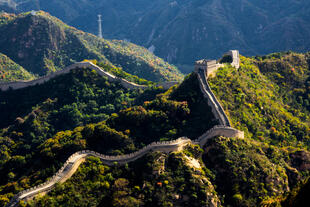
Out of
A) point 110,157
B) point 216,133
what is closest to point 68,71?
point 110,157

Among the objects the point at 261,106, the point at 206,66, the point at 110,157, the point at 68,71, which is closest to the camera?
the point at 110,157

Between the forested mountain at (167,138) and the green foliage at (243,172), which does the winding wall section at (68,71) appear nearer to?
the forested mountain at (167,138)

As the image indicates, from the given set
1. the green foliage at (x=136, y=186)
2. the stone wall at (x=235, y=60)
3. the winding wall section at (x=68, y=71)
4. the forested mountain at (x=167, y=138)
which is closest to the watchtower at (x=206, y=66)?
the forested mountain at (x=167, y=138)

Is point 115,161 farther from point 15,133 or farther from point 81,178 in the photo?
point 15,133

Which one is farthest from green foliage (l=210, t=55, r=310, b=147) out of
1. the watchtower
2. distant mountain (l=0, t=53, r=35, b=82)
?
distant mountain (l=0, t=53, r=35, b=82)

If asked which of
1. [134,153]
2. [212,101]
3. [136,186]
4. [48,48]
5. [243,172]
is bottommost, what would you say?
[136,186]

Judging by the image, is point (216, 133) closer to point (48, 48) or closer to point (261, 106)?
point (261, 106)
